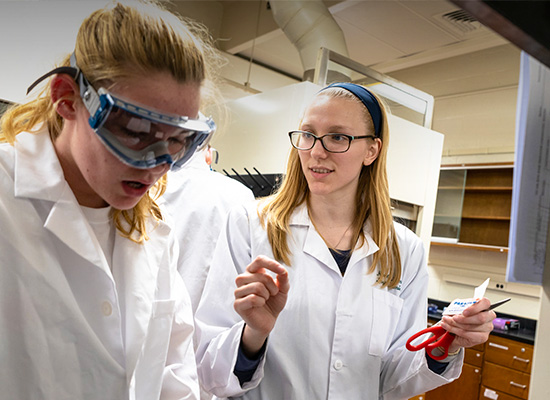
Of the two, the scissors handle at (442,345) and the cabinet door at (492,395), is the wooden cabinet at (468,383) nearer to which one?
the cabinet door at (492,395)

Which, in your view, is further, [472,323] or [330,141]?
[330,141]

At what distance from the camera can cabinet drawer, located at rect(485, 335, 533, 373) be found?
462 centimetres

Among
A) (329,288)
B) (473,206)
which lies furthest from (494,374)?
(329,288)

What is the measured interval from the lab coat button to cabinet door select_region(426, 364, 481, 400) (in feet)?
15.4

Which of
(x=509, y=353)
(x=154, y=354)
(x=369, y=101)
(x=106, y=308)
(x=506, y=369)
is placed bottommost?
(x=506, y=369)

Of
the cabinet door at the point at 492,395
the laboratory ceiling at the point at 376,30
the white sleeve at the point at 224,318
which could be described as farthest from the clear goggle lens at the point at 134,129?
the cabinet door at the point at 492,395

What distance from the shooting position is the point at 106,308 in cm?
103

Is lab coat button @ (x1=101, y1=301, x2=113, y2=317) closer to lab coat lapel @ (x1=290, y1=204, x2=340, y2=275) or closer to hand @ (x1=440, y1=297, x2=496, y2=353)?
lab coat lapel @ (x1=290, y1=204, x2=340, y2=275)

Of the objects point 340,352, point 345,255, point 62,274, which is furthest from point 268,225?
point 62,274

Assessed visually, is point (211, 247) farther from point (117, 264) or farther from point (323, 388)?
point (117, 264)

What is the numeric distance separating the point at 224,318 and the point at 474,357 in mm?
4371

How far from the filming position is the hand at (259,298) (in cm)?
115

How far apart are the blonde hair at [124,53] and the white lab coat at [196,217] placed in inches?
45.3

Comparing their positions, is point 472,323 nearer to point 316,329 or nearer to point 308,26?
point 316,329
